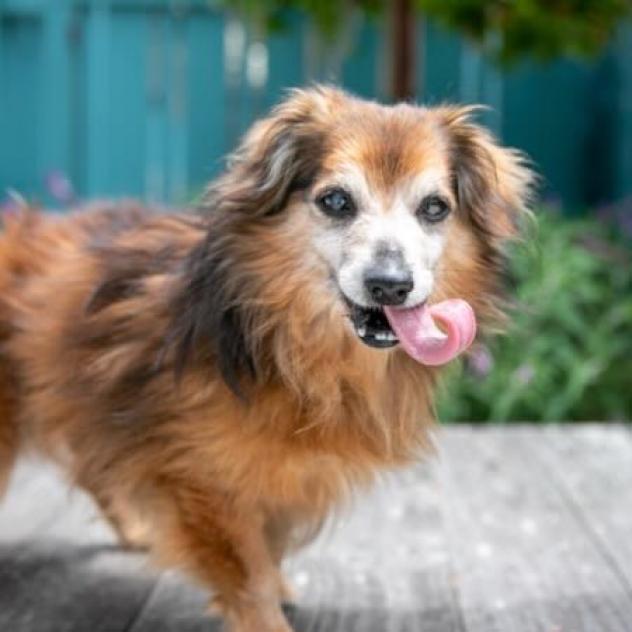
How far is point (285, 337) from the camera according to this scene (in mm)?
3240

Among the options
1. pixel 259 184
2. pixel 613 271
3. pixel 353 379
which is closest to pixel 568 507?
pixel 353 379

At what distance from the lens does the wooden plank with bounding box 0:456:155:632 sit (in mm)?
3518

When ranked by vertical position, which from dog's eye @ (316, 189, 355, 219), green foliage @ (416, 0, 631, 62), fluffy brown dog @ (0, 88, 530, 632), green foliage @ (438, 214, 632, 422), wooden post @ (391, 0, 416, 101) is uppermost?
green foliage @ (416, 0, 631, 62)

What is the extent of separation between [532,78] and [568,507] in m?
6.34

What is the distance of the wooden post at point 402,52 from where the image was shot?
7906 millimetres

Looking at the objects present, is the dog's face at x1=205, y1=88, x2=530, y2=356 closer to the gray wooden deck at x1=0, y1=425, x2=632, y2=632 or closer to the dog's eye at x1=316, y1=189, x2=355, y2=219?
the dog's eye at x1=316, y1=189, x2=355, y2=219

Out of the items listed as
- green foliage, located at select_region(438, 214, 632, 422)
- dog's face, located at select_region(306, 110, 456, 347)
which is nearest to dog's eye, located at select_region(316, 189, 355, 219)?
dog's face, located at select_region(306, 110, 456, 347)

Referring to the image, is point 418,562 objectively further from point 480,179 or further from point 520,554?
point 480,179

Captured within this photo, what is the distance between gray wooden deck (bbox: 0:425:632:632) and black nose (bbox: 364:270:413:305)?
0.88 metres

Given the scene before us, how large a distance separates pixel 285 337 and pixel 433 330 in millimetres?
359

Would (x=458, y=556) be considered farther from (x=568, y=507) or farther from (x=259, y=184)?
(x=259, y=184)

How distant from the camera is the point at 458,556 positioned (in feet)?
13.2

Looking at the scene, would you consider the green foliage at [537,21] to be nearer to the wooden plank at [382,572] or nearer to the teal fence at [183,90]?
the teal fence at [183,90]

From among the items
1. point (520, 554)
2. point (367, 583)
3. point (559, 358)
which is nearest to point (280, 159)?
point (367, 583)
